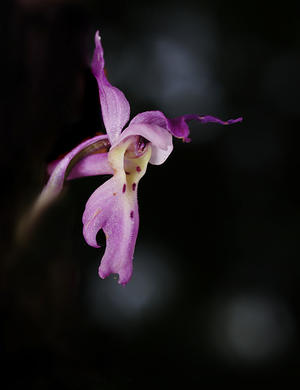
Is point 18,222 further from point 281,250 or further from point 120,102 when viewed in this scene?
point 281,250

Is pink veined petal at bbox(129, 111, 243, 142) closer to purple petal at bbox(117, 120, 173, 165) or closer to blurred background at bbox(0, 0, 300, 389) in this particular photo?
purple petal at bbox(117, 120, 173, 165)

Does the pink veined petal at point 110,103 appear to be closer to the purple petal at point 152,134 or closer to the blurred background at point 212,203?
the purple petal at point 152,134

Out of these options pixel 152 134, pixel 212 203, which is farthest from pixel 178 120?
pixel 212 203

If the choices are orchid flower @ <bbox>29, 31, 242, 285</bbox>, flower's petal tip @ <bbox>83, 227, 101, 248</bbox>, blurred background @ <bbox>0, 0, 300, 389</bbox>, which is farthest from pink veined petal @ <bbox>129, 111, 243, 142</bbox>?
blurred background @ <bbox>0, 0, 300, 389</bbox>

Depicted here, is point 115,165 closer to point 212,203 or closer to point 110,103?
point 110,103

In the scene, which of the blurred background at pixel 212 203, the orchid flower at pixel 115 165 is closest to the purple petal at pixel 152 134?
the orchid flower at pixel 115 165
